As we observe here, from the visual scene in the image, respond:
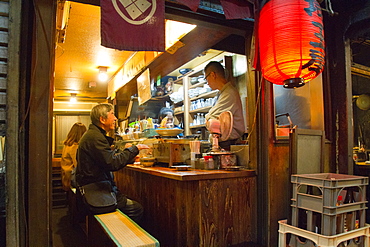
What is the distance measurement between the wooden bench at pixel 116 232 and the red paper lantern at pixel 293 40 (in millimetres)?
2176

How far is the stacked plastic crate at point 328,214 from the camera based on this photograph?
282 centimetres

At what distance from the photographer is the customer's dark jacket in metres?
3.68

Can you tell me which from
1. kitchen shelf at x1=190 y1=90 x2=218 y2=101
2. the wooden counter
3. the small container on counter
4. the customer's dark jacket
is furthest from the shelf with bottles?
the customer's dark jacket

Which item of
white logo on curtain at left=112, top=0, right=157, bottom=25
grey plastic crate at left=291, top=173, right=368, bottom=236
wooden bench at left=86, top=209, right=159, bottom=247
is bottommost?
wooden bench at left=86, top=209, right=159, bottom=247

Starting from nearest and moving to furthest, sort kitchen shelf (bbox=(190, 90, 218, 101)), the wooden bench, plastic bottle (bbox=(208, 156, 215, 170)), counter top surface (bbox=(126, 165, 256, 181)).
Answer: the wooden bench
counter top surface (bbox=(126, 165, 256, 181))
plastic bottle (bbox=(208, 156, 215, 170))
kitchen shelf (bbox=(190, 90, 218, 101))

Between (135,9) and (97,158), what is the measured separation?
198cm

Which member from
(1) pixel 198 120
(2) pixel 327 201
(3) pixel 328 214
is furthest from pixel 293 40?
(1) pixel 198 120

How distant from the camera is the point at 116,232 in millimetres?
2951

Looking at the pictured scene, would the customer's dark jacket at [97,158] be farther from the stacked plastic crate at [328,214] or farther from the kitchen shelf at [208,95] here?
the kitchen shelf at [208,95]

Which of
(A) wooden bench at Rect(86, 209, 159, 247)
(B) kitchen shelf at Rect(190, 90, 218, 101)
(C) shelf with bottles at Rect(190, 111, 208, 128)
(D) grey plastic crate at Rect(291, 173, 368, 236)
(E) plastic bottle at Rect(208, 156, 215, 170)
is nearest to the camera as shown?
(A) wooden bench at Rect(86, 209, 159, 247)

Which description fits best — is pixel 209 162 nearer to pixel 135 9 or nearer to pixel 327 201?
pixel 327 201

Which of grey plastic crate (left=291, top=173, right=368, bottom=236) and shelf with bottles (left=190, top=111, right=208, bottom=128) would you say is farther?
shelf with bottles (left=190, top=111, right=208, bottom=128)

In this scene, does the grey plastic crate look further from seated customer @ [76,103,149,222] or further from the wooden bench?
seated customer @ [76,103,149,222]

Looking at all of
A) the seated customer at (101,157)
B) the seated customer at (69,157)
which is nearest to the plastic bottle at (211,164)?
the seated customer at (101,157)
